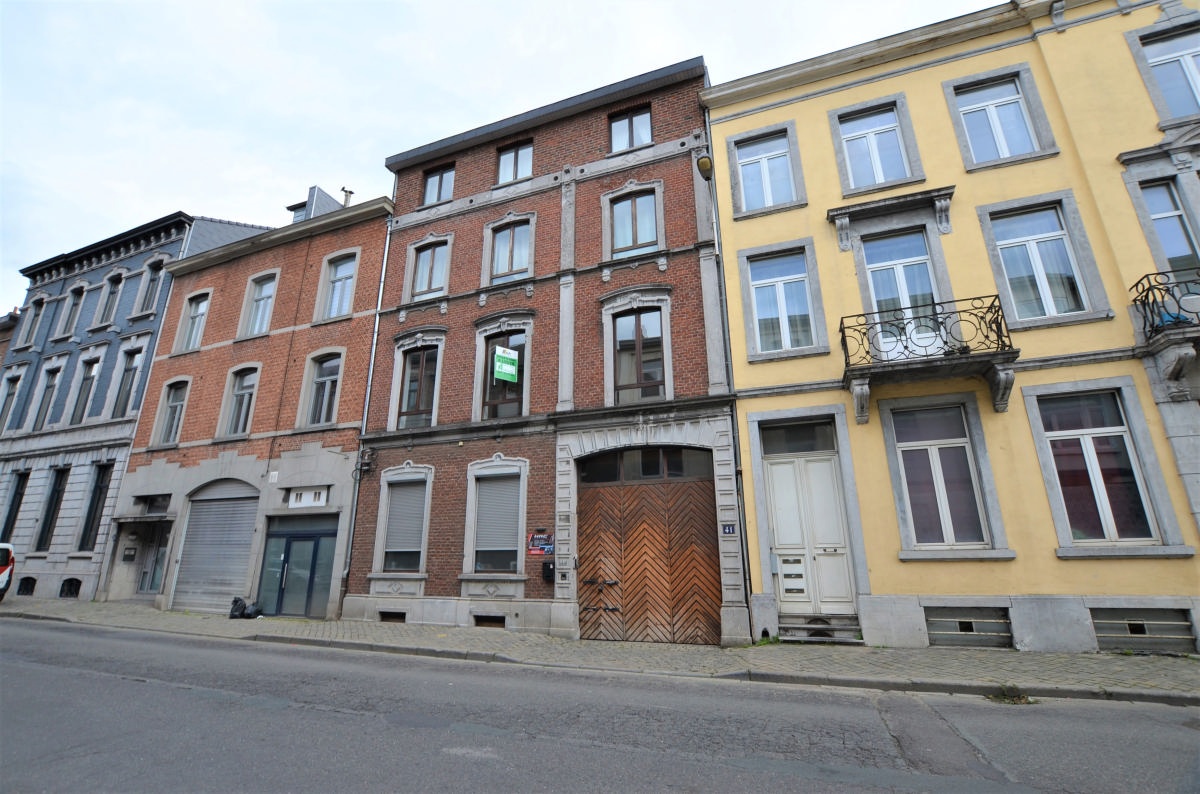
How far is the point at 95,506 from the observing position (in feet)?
57.1

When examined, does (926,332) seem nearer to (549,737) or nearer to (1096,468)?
(1096,468)

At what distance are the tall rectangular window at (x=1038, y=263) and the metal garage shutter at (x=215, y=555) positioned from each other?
721 inches

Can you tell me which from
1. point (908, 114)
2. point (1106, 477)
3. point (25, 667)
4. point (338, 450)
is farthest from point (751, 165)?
point (25, 667)

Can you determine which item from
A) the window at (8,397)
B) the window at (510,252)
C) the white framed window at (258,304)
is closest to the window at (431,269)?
the window at (510,252)

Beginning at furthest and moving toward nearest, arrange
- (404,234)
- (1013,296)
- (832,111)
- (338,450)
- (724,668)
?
(404,234) < (338,450) < (832,111) < (1013,296) < (724,668)

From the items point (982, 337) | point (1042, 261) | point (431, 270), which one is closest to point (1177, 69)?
point (1042, 261)

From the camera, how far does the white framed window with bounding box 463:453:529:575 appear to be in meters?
11.6

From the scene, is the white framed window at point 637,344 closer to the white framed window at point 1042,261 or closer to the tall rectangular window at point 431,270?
the tall rectangular window at point 431,270

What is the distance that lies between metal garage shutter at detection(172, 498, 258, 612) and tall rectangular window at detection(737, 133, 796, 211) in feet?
49.5

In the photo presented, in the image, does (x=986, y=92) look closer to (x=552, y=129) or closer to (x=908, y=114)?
(x=908, y=114)

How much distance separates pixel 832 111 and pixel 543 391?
8.83m

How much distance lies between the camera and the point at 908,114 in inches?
435

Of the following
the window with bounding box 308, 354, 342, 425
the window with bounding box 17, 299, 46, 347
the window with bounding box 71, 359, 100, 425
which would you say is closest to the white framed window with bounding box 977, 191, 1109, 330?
the window with bounding box 308, 354, 342, 425

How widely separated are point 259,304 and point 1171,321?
71.7 feet
